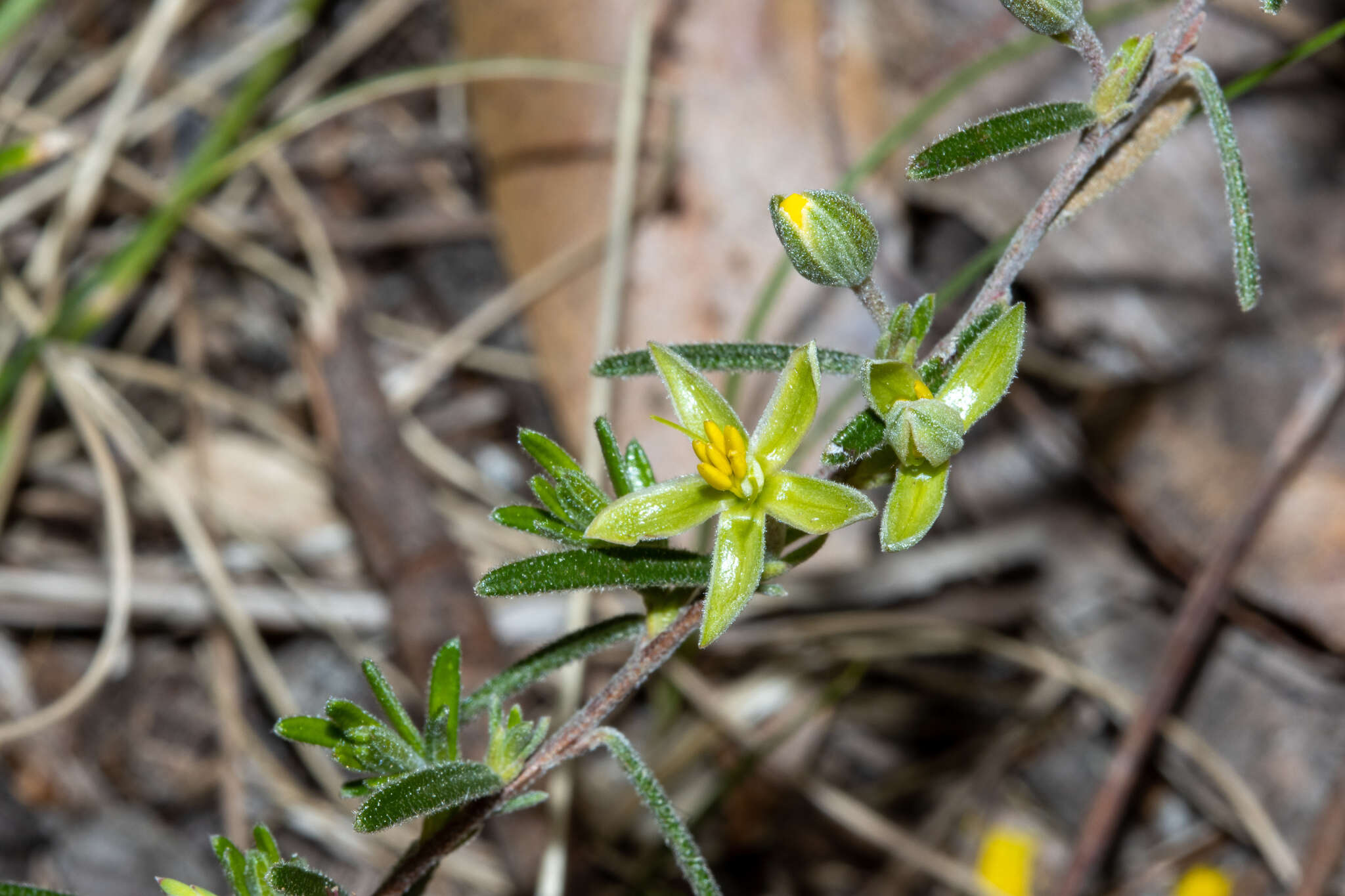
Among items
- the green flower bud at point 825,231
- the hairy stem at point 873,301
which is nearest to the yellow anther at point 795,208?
the green flower bud at point 825,231

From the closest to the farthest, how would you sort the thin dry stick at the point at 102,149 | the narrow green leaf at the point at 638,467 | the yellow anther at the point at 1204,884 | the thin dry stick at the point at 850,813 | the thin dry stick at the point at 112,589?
the narrow green leaf at the point at 638,467 < the thin dry stick at the point at 112,589 < the thin dry stick at the point at 850,813 < the yellow anther at the point at 1204,884 < the thin dry stick at the point at 102,149

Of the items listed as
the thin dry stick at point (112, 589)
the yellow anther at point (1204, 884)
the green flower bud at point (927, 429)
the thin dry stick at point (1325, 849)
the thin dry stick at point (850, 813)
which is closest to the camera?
the green flower bud at point (927, 429)

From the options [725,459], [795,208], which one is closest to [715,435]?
[725,459]

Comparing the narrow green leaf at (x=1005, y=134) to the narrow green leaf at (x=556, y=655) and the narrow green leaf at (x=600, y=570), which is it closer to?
the narrow green leaf at (x=600, y=570)

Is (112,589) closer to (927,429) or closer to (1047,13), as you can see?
(927,429)

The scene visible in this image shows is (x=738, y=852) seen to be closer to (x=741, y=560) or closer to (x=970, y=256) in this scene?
(x=970, y=256)

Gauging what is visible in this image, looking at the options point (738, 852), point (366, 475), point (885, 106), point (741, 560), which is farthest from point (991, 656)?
point (741, 560)

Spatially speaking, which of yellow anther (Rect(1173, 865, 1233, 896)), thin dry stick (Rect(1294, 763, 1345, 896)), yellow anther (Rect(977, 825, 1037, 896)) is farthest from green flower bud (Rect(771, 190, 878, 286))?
yellow anther (Rect(1173, 865, 1233, 896))
